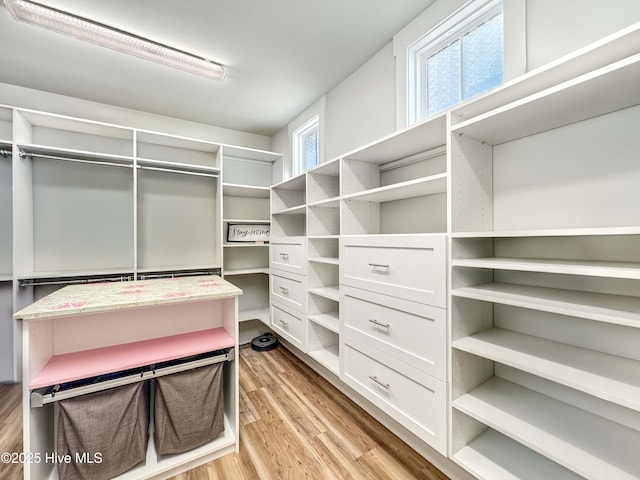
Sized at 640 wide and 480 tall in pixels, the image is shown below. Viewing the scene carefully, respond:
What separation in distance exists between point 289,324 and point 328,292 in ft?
2.31

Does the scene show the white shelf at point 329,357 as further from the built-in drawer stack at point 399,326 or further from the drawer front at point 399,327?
the drawer front at point 399,327

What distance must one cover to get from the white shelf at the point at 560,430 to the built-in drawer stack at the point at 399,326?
21cm

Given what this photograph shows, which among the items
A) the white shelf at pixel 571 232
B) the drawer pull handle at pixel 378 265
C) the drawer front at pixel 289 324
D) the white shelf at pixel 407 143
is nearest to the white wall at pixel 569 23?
the white shelf at pixel 407 143

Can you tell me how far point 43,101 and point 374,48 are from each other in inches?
125

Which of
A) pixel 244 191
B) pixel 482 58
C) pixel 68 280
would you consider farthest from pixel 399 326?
pixel 68 280

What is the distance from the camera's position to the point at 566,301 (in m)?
1.01

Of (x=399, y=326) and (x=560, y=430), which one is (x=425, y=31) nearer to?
(x=399, y=326)

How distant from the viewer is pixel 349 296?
1.87 metres

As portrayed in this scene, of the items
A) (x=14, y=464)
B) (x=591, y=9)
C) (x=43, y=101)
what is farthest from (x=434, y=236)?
(x=43, y=101)

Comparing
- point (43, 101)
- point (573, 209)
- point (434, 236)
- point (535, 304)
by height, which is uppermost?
point (43, 101)

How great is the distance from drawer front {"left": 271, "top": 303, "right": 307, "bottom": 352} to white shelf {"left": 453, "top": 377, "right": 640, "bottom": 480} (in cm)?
146

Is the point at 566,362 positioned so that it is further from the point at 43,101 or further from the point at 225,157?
the point at 43,101

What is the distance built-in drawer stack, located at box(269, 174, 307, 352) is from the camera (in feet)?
8.15

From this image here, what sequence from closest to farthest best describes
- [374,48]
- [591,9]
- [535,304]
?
[535,304] → [591,9] → [374,48]
